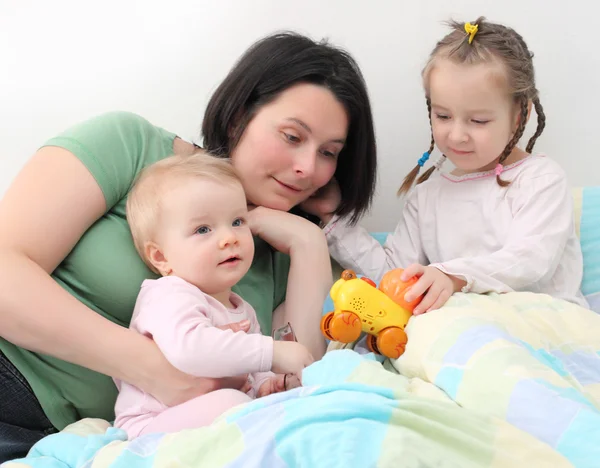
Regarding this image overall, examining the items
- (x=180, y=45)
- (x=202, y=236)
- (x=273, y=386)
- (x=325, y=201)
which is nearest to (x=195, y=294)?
(x=202, y=236)

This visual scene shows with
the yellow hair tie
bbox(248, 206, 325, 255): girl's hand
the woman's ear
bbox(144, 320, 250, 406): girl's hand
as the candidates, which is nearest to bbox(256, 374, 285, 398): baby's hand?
bbox(144, 320, 250, 406): girl's hand

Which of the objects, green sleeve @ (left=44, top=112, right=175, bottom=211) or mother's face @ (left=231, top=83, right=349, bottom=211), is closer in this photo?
green sleeve @ (left=44, top=112, right=175, bottom=211)

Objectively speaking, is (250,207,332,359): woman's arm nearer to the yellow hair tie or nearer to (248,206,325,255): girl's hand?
(248,206,325,255): girl's hand

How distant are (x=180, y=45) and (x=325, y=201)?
69 cm

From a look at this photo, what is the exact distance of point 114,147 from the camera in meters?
1.15

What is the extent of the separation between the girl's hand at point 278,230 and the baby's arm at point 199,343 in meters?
0.36

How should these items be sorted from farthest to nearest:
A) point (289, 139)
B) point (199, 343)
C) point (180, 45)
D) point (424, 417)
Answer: point (180, 45) < point (289, 139) < point (199, 343) < point (424, 417)

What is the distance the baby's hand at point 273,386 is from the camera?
102cm

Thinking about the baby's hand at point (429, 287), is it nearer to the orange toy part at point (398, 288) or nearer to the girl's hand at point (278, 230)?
the orange toy part at point (398, 288)

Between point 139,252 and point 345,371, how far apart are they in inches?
18.6

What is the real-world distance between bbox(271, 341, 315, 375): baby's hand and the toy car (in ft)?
0.36

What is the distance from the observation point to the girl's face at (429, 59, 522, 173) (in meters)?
1.36

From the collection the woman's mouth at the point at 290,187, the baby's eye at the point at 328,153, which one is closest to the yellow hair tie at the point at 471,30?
the baby's eye at the point at 328,153

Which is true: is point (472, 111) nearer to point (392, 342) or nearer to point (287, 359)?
point (392, 342)
